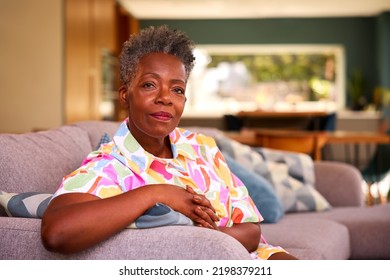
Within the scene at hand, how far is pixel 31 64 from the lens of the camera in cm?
645

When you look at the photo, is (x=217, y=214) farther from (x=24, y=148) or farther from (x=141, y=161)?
(x=24, y=148)

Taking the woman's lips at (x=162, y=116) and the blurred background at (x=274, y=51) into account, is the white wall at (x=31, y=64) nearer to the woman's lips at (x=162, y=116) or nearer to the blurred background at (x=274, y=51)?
the blurred background at (x=274, y=51)

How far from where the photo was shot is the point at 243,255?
50.9 inches

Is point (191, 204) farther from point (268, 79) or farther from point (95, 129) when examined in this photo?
point (268, 79)

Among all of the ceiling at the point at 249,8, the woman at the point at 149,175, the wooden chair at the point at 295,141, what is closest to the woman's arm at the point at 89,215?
the woman at the point at 149,175

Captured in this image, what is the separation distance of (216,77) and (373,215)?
10.1 m

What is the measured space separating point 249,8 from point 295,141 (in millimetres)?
6953

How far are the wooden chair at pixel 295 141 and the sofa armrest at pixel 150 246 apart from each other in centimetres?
365

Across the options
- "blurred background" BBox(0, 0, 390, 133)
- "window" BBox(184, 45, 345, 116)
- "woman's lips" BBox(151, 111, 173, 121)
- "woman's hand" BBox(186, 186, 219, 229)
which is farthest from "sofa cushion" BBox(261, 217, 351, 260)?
"window" BBox(184, 45, 345, 116)

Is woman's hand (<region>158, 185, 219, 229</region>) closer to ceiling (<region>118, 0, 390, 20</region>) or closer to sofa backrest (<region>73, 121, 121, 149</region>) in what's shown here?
sofa backrest (<region>73, 121, 121, 149</region>)

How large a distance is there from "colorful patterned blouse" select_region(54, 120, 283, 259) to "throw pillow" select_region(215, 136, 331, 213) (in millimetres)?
1463

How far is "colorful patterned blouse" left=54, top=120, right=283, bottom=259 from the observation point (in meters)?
1.41

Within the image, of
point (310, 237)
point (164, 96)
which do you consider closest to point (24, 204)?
point (164, 96)

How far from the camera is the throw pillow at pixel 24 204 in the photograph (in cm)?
155
